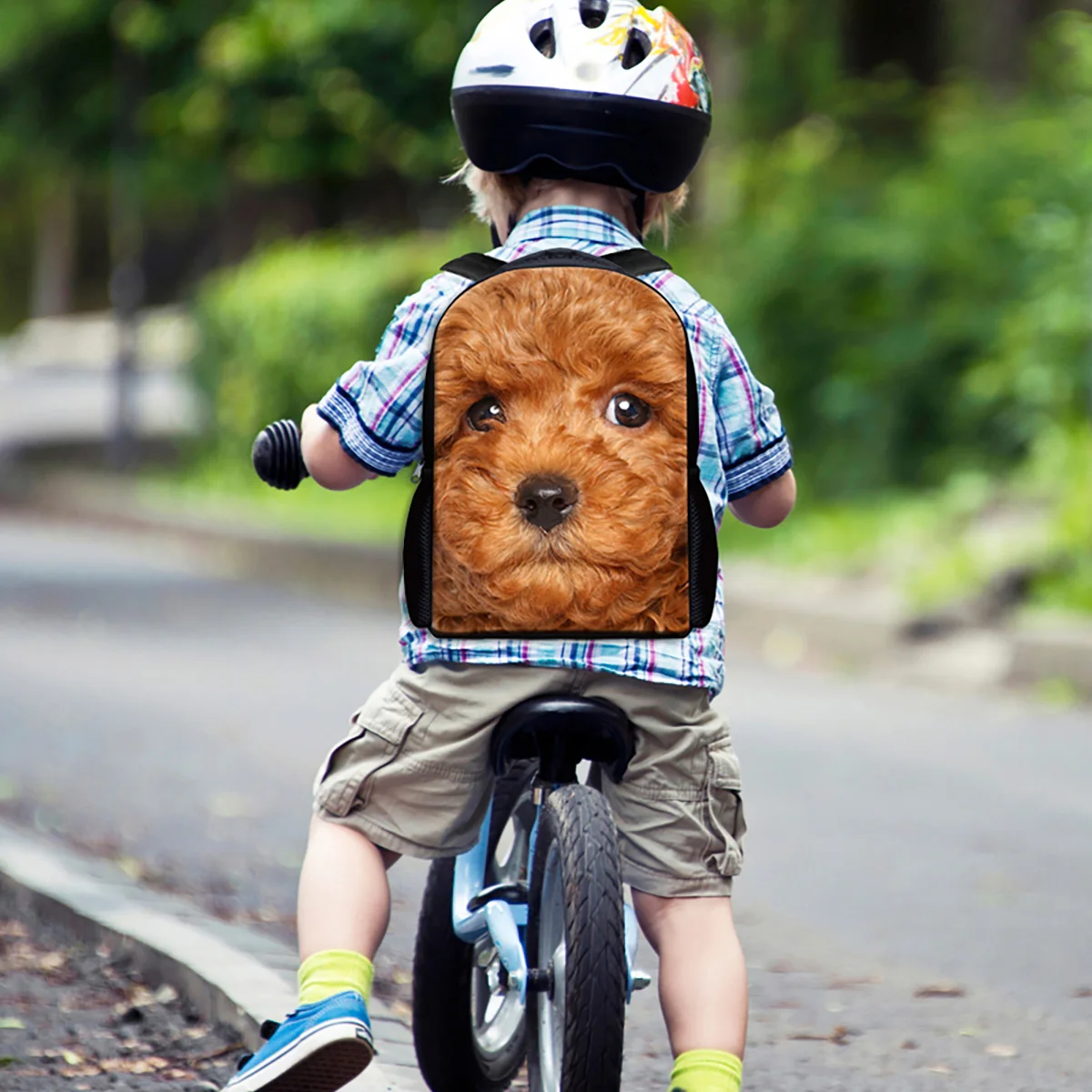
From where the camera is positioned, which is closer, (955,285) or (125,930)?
(125,930)

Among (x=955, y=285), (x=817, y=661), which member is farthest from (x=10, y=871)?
(x=955, y=285)

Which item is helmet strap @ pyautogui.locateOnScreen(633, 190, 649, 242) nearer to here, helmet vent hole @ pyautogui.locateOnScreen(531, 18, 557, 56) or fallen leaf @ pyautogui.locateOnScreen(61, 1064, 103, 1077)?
helmet vent hole @ pyautogui.locateOnScreen(531, 18, 557, 56)

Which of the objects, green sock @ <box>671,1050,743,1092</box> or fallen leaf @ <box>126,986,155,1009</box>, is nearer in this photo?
green sock @ <box>671,1050,743,1092</box>

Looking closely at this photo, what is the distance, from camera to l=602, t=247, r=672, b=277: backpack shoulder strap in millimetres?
3334

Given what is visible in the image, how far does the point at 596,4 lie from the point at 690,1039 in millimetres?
1493

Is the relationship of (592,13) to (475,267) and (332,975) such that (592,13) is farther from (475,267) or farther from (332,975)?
(332,975)

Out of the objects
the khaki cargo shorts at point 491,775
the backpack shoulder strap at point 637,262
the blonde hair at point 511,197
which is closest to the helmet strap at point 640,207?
the blonde hair at point 511,197

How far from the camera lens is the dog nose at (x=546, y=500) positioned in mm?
3193

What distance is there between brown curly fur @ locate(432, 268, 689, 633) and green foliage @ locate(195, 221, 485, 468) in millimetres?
14421

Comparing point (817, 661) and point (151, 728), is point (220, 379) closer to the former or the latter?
point (817, 661)

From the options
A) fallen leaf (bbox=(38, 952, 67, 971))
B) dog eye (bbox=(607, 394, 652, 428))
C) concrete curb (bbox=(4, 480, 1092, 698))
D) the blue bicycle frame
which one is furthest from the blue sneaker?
concrete curb (bbox=(4, 480, 1092, 698))

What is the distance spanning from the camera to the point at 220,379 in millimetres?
22250

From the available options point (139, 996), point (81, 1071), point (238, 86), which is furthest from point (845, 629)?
point (238, 86)

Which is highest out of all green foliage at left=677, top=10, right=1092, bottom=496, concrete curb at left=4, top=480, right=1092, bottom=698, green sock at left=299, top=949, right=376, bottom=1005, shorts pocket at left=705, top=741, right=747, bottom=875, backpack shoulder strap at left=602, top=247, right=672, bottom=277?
green foliage at left=677, top=10, right=1092, bottom=496
